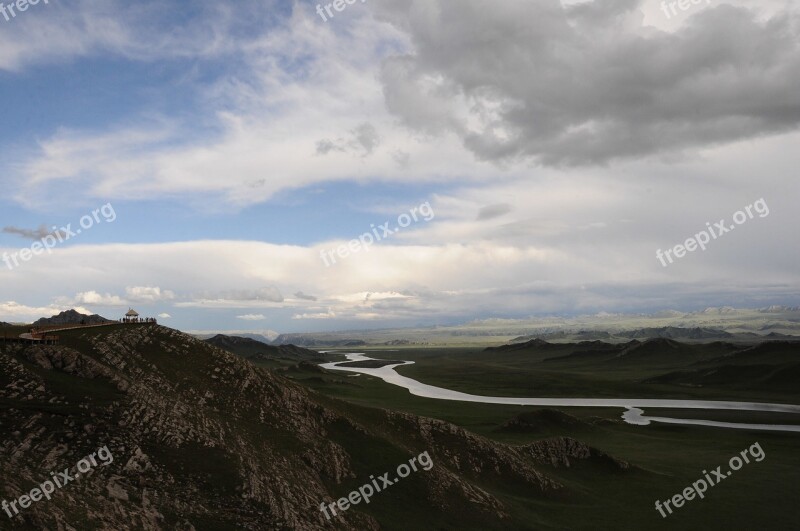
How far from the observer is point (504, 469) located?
6469 centimetres

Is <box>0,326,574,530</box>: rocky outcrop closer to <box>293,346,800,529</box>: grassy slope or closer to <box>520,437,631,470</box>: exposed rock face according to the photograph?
<box>293,346,800,529</box>: grassy slope

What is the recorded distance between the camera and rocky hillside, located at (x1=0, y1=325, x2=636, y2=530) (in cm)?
3488

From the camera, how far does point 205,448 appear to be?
4234 cm

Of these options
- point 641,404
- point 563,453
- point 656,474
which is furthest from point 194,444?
point 641,404

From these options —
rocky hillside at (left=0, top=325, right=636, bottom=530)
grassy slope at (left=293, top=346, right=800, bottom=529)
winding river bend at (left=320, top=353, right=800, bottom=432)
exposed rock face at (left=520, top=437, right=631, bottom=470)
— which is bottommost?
winding river bend at (left=320, top=353, right=800, bottom=432)

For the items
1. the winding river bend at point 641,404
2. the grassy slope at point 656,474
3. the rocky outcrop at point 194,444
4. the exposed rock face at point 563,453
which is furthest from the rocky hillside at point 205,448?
the winding river bend at point 641,404

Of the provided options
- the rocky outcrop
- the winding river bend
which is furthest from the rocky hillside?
the winding river bend

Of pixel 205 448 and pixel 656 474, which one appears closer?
pixel 205 448

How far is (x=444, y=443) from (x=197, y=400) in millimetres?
30954

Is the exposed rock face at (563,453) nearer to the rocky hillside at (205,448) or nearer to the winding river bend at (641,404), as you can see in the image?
the rocky hillside at (205,448)

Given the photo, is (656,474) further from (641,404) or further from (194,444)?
(641,404)

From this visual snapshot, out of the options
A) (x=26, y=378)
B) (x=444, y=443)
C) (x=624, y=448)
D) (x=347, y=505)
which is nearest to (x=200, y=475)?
(x=347, y=505)

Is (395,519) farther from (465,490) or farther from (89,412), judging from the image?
(89,412)

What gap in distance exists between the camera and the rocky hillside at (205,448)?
34.9 m
